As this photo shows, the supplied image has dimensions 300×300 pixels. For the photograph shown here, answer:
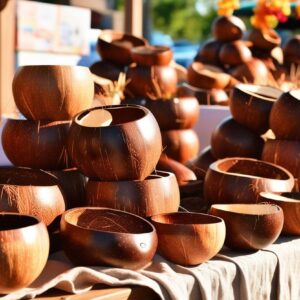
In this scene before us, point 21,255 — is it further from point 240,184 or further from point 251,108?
point 251,108

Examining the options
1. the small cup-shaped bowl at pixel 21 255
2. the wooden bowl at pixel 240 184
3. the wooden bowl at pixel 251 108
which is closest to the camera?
the small cup-shaped bowl at pixel 21 255

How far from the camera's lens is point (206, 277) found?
4.69ft

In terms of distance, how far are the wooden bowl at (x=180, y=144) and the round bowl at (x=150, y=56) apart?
1.20 feet

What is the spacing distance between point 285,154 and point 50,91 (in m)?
0.84

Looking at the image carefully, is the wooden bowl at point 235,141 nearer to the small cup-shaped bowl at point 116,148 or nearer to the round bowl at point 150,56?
the round bowl at point 150,56

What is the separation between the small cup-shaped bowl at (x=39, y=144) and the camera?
1.65 metres

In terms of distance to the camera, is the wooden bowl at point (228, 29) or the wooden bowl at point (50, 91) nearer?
the wooden bowl at point (50, 91)

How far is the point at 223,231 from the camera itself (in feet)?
4.88

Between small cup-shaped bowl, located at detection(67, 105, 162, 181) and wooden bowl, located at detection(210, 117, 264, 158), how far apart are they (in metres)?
0.77

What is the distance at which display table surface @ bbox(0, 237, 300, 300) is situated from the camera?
1.29m

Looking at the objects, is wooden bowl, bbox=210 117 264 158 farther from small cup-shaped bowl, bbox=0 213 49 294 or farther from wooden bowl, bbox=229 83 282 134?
small cup-shaped bowl, bbox=0 213 49 294

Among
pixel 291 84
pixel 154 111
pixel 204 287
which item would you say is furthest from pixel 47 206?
pixel 291 84

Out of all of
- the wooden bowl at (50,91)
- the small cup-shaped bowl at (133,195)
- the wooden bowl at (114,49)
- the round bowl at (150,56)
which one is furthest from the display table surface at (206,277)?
the wooden bowl at (114,49)

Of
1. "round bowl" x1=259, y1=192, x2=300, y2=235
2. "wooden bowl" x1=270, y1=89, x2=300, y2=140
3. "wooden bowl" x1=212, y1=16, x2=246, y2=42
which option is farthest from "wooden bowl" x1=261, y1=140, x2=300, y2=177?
"wooden bowl" x1=212, y1=16, x2=246, y2=42
